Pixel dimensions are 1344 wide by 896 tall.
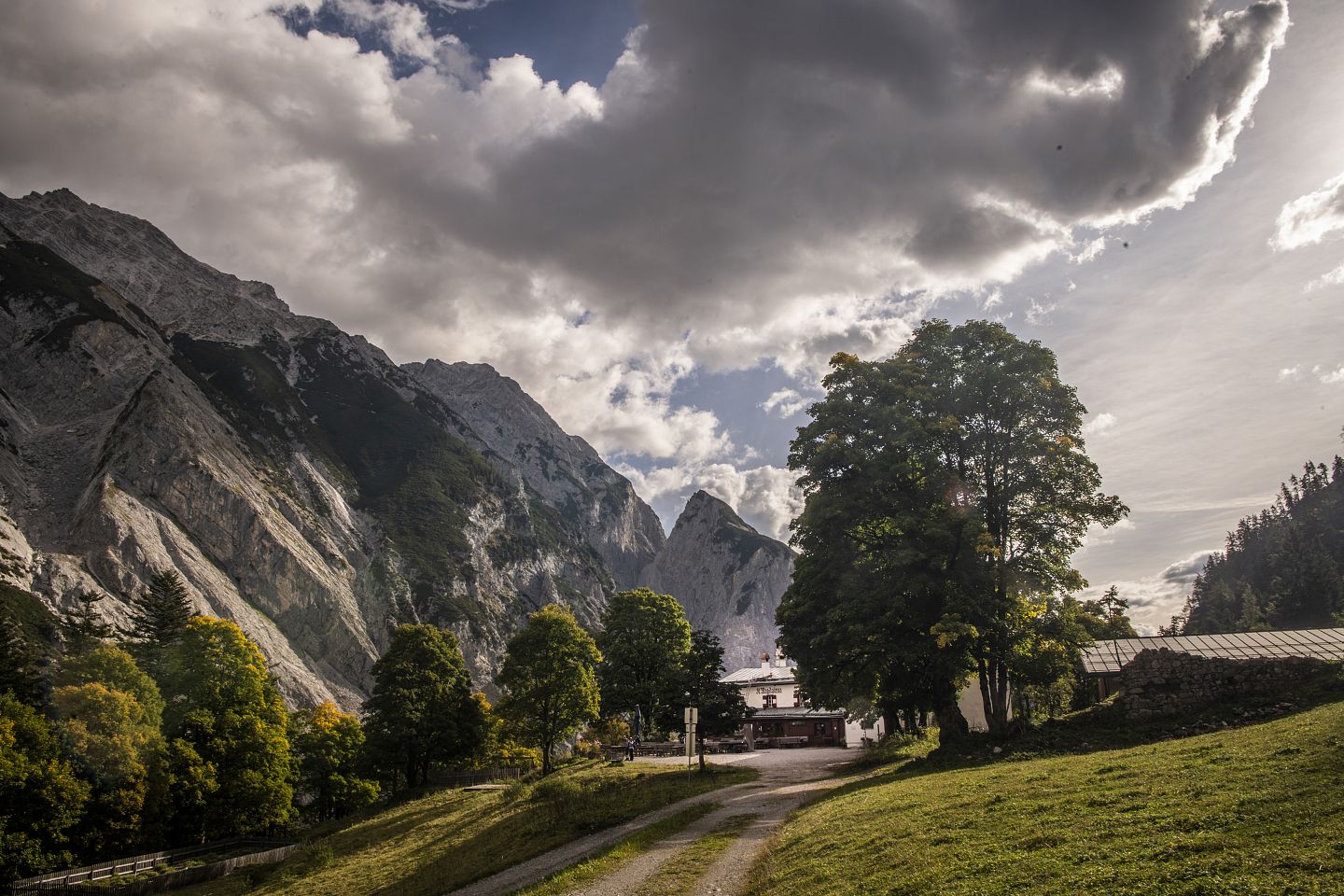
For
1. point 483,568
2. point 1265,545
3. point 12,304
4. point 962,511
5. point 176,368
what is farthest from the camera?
point 483,568

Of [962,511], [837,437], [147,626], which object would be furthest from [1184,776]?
[147,626]

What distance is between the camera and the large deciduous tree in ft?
97.6

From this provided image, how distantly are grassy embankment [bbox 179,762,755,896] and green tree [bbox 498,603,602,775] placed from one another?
32.0 ft

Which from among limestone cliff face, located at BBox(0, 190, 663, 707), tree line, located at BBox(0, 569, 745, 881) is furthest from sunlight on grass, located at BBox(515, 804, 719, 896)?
limestone cliff face, located at BBox(0, 190, 663, 707)

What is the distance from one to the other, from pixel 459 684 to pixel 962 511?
50758 mm

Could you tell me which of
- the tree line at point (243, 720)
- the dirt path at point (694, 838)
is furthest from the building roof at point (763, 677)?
the dirt path at point (694, 838)

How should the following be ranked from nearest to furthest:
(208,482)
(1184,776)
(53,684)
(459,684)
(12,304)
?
1. (1184,776)
2. (53,684)
3. (459,684)
4. (208,482)
5. (12,304)

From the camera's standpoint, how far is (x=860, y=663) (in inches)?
1268

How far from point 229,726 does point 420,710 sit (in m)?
14.5

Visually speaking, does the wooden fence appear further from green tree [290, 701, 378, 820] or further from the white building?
the white building

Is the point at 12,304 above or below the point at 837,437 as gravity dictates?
above

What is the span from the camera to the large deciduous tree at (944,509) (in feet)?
97.6

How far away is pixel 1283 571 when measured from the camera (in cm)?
12175

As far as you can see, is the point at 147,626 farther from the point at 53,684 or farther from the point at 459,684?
the point at 459,684
